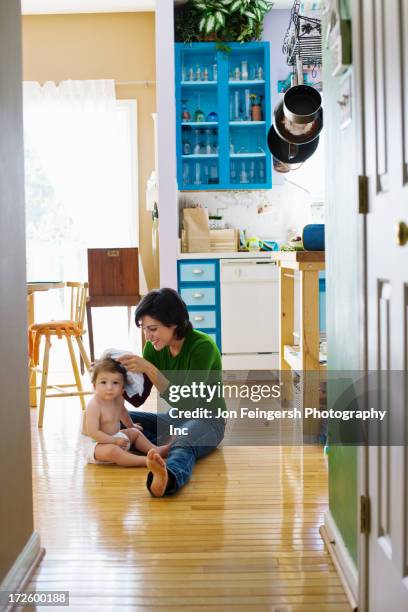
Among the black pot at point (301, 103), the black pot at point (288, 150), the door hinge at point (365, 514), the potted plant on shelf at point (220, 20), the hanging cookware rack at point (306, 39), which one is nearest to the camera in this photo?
the door hinge at point (365, 514)

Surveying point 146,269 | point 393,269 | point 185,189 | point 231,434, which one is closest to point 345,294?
point 393,269

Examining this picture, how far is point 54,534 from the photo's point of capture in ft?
7.61

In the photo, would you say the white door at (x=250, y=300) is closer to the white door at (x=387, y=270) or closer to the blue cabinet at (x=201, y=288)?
the blue cabinet at (x=201, y=288)

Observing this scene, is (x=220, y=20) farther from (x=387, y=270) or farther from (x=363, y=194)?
(x=387, y=270)

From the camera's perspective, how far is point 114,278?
561 centimetres

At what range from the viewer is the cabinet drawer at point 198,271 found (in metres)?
5.37

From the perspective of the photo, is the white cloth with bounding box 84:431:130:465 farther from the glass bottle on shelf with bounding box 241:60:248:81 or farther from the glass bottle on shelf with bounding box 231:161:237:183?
the glass bottle on shelf with bounding box 241:60:248:81

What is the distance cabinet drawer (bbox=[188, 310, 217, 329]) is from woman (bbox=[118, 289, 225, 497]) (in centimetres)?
198

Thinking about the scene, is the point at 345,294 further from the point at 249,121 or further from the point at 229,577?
the point at 249,121

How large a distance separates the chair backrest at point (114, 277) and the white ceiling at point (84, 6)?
250 cm

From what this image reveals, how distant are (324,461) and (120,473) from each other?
37.4 inches

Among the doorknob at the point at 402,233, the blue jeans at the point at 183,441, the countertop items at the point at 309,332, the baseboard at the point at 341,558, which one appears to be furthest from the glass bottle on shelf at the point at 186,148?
the doorknob at the point at 402,233

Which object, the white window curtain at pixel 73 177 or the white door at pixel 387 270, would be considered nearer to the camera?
the white door at pixel 387 270

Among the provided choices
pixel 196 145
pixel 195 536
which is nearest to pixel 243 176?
pixel 196 145
